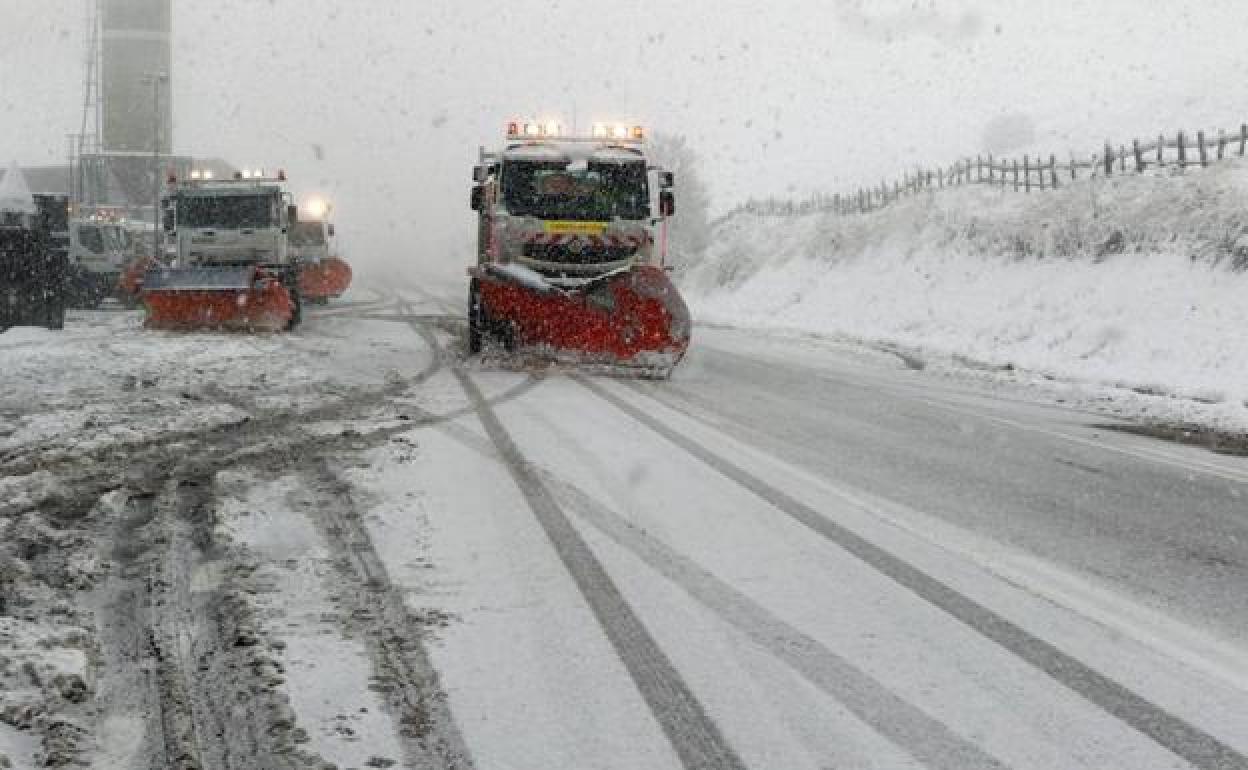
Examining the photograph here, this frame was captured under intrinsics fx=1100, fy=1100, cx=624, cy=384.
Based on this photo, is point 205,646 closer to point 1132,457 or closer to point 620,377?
point 1132,457

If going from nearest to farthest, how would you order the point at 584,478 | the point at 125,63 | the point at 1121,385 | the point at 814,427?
the point at 584,478 → the point at 814,427 → the point at 1121,385 → the point at 125,63

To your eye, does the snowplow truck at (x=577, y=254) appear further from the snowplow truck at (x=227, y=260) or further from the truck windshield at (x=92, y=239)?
the truck windshield at (x=92, y=239)

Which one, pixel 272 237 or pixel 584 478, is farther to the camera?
pixel 272 237

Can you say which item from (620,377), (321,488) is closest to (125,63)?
(620,377)

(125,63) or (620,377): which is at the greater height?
(125,63)

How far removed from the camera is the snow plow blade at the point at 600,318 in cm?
1212

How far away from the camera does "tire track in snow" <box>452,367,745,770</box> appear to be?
289 cm

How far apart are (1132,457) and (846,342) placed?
41.5 ft

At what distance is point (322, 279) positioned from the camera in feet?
84.7

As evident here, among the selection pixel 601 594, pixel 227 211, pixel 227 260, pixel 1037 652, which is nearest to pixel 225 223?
pixel 227 211

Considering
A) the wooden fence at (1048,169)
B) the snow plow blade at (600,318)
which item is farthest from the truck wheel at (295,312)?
the wooden fence at (1048,169)

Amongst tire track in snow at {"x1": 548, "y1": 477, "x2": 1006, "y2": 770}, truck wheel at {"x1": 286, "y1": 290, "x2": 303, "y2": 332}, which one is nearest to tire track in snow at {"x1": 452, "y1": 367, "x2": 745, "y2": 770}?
tire track in snow at {"x1": 548, "y1": 477, "x2": 1006, "y2": 770}

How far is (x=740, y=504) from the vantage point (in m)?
5.81

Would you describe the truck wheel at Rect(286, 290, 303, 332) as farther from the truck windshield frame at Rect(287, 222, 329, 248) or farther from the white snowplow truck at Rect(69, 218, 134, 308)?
the white snowplow truck at Rect(69, 218, 134, 308)
